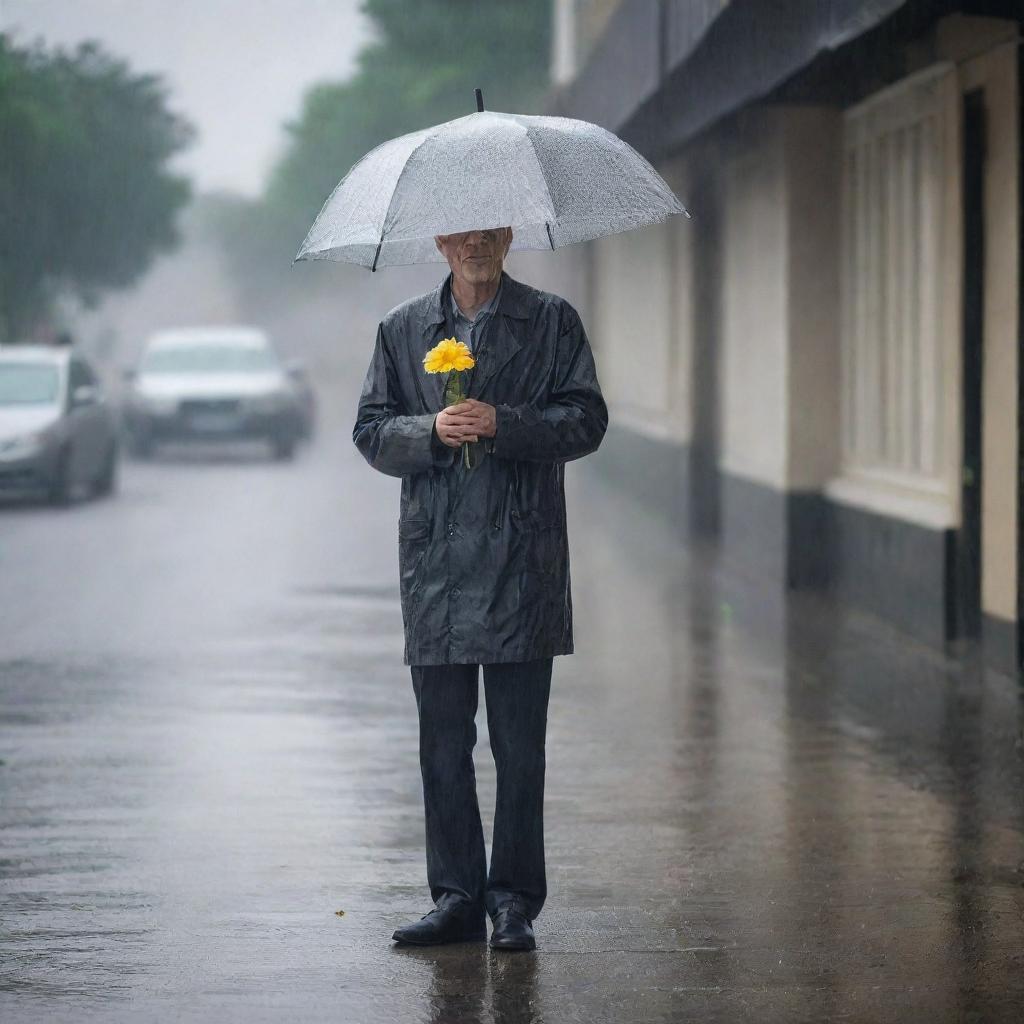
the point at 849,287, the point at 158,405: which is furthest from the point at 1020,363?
the point at 158,405

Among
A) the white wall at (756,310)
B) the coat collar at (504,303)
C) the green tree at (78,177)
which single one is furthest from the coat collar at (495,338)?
the green tree at (78,177)

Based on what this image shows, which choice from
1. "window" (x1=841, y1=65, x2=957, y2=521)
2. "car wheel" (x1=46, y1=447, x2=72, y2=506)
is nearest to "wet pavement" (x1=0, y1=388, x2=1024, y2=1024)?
"window" (x1=841, y1=65, x2=957, y2=521)

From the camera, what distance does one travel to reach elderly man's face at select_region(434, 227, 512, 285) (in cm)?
538

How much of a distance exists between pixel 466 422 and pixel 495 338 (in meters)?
0.29

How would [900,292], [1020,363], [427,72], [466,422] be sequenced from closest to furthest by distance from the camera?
[466,422] < [1020,363] < [900,292] < [427,72]

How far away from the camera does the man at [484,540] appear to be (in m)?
5.31

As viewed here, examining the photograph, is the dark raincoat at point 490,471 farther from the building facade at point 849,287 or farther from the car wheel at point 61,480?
the car wheel at point 61,480

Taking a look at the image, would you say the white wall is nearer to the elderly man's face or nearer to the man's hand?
the elderly man's face

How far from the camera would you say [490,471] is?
210 inches

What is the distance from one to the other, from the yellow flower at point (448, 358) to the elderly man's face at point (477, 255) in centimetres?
24

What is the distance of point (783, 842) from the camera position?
6676 millimetres

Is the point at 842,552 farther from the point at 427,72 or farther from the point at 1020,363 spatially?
the point at 427,72

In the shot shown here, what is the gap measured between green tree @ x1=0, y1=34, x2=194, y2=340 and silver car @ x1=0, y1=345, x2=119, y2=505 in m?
19.5

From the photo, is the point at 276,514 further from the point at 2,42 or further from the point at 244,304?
the point at 244,304
